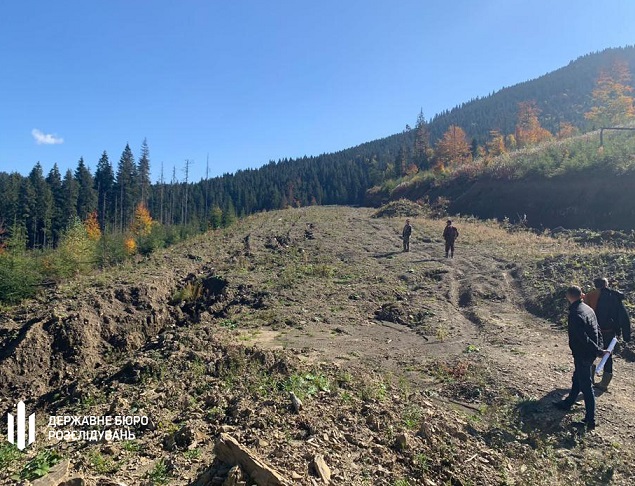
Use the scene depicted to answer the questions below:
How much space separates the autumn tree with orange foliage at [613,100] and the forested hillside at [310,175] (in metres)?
0.29

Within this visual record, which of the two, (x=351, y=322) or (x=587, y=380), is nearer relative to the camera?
(x=587, y=380)

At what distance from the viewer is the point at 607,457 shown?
494cm

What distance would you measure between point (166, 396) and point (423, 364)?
4638mm

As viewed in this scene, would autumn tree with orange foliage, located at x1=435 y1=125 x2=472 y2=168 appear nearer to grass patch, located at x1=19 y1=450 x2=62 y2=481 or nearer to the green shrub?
the green shrub

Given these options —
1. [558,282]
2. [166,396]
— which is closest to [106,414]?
[166,396]

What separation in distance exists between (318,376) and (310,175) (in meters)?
122

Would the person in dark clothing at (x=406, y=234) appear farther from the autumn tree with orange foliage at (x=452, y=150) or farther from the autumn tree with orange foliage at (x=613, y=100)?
the autumn tree with orange foliage at (x=452, y=150)

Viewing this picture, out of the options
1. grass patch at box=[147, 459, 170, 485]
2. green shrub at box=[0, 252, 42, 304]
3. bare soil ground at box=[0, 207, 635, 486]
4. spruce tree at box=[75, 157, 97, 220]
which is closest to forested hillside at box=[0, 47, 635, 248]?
spruce tree at box=[75, 157, 97, 220]

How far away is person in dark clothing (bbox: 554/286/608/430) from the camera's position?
5512 mm

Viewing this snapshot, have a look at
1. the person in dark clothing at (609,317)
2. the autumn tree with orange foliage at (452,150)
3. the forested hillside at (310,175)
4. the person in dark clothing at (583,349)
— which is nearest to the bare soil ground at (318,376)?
the person in dark clothing at (583,349)

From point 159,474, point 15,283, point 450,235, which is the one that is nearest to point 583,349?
point 159,474

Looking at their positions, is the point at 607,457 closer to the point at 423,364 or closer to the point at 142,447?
the point at 423,364

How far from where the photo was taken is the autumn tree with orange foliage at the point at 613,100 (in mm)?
40753

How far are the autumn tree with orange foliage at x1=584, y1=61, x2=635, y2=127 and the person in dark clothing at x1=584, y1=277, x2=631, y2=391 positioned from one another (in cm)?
3951
